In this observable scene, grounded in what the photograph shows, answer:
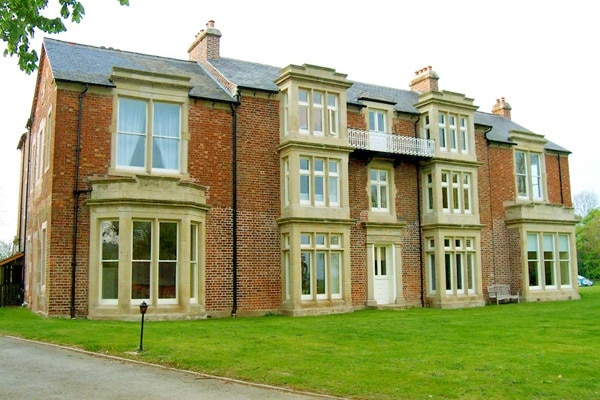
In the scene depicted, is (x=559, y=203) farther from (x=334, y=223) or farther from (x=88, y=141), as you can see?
(x=88, y=141)

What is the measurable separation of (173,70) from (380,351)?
15442 millimetres

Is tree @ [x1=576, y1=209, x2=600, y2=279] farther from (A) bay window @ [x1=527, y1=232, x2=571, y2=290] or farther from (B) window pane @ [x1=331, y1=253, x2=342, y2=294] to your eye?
(B) window pane @ [x1=331, y1=253, x2=342, y2=294]

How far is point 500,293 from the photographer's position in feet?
89.9

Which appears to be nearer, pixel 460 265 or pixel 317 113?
pixel 317 113

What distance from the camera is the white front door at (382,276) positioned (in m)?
24.7

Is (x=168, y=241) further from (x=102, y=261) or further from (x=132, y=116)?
(x=132, y=116)

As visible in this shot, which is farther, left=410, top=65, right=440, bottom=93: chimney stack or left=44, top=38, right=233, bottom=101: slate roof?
left=410, top=65, right=440, bottom=93: chimney stack

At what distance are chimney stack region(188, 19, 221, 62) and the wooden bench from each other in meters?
15.8

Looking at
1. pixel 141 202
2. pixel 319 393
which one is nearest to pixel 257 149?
pixel 141 202

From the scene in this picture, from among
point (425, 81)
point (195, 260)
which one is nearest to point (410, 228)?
point (425, 81)

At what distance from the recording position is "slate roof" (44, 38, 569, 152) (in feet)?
66.9

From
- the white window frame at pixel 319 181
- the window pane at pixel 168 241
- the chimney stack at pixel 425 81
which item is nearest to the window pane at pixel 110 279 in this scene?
the window pane at pixel 168 241

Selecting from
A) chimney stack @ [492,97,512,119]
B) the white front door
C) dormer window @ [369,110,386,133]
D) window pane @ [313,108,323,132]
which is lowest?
the white front door

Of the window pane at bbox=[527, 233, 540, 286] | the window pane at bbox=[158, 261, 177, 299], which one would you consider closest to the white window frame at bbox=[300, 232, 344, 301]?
the window pane at bbox=[158, 261, 177, 299]
